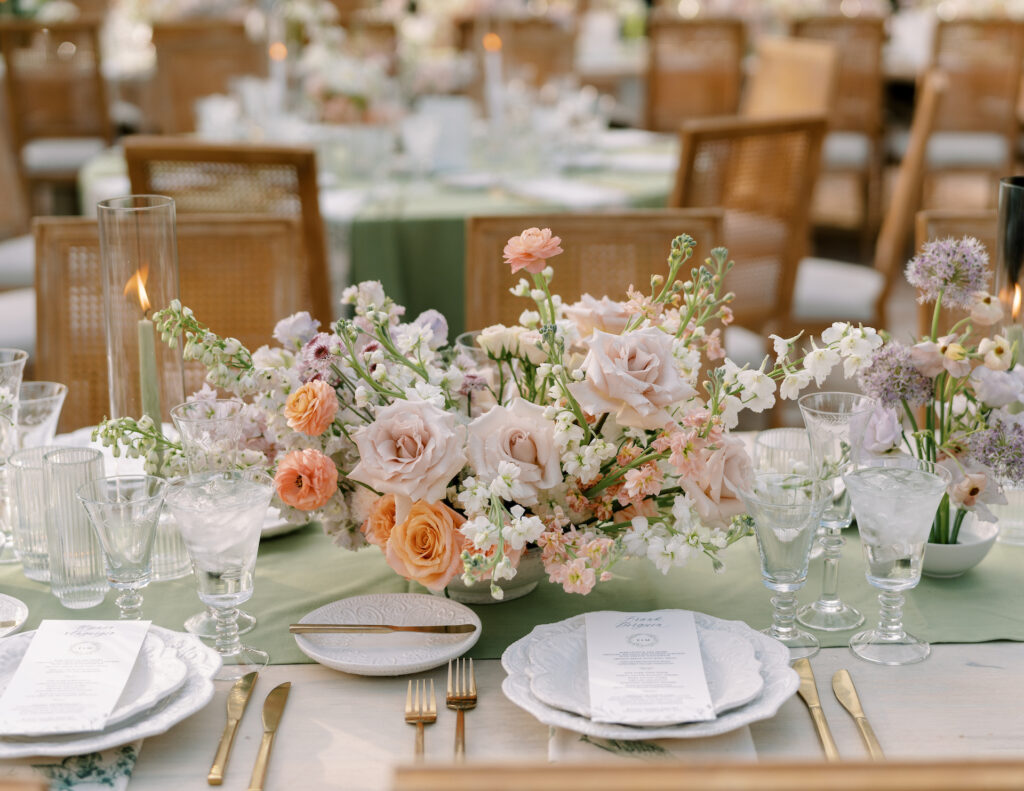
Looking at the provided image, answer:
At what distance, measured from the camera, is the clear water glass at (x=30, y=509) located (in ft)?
4.18

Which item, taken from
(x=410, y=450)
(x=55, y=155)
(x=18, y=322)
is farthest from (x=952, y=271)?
(x=55, y=155)

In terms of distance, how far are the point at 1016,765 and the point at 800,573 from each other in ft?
1.62

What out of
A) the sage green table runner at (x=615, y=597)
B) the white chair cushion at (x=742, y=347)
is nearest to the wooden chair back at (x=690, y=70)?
the white chair cushion at (x=742, y=347)

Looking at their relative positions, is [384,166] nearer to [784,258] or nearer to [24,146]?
[784,258]

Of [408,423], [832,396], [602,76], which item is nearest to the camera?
[408,423]

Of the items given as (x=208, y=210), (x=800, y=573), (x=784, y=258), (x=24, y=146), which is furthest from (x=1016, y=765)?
(x=24, y=146)

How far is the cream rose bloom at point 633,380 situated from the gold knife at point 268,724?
0.36 meters

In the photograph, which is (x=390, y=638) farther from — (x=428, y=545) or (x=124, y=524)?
(x=124, y=524)

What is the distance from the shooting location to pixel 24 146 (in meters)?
5.02

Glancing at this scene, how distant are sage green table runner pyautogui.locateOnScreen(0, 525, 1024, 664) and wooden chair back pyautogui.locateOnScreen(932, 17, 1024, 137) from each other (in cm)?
431

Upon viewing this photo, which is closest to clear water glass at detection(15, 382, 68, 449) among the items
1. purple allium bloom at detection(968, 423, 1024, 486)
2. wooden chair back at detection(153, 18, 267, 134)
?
purple allium bloom at detection(968, 423, 1024, 486)

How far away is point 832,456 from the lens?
1.21 meters

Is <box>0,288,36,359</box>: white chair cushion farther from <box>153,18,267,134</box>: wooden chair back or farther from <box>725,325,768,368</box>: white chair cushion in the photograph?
<box>725,325,768,368</box>: white chair cushion

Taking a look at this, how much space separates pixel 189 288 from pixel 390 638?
1001mm
